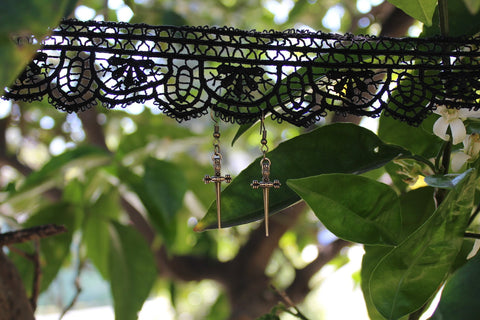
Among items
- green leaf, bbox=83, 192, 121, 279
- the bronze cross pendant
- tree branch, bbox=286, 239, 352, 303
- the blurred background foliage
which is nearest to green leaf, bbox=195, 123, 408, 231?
the bronze cross pendant

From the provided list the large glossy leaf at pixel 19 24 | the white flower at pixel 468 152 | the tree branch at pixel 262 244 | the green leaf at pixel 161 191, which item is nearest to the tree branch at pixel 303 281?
the tree branch at pixel 262 244

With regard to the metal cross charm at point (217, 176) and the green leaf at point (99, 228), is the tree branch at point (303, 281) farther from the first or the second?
the metal cross charm at point (217, 176)

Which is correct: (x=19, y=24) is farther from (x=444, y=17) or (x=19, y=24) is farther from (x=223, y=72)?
(x=444, y=17)

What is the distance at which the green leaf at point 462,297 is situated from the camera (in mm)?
252

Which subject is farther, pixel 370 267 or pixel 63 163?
pixel 63 163

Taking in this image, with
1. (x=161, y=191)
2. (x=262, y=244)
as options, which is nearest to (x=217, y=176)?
(x=161, y=191)

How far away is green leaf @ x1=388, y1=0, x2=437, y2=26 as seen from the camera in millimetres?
331

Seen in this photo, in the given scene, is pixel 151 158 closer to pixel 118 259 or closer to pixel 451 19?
pixel 118 259

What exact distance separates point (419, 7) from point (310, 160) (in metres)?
0.13

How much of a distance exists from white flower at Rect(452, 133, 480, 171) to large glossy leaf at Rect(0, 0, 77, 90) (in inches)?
10.4

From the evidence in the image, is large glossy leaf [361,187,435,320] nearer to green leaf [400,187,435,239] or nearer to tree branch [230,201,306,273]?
green leaf [400,187,435,239]

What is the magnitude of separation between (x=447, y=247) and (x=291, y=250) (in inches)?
38.3

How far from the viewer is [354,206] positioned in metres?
0.30

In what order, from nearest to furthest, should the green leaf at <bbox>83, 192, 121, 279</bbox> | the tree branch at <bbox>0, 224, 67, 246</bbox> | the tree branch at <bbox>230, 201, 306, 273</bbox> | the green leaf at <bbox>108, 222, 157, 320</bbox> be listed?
the tree branch at <bbox>0, 224, 67, 246</bbox> → the green leaf at <bbox>108, 222, 157, 320</bbox> → the green leaf at <bbox>83, 192, 121, 279</bbox> → the tree branch at <bbox>230, 201, 306, 273</bbox>
